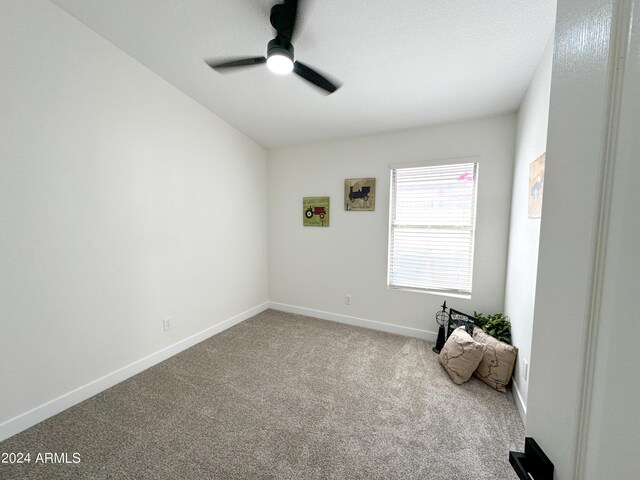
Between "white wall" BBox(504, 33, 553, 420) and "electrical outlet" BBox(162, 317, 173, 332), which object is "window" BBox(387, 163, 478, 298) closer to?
"white wall" BBox(504, 33, 553, 420)

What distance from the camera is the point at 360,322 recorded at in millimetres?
3287

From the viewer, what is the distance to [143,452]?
1.51 metres

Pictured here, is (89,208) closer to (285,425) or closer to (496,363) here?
(285,425)

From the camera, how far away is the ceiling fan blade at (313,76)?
5.71ft

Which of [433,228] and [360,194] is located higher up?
[360,194]

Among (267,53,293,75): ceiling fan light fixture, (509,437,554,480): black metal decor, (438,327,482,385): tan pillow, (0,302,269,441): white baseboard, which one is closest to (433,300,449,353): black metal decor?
(438,327,482,385): tan pillow

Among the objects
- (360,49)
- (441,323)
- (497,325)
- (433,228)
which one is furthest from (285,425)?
(360,49)

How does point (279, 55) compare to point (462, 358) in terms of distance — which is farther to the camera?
point (462, 358)

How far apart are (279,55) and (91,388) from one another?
2.76 metres

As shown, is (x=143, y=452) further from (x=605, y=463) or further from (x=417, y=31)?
(x=417, y=31)

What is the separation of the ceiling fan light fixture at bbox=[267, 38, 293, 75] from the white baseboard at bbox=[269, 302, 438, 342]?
2.78 metres

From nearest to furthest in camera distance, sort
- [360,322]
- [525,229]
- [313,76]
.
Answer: [313,76]
[525,229]
[360,322]

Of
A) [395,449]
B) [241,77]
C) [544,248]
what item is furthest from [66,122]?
[395,449]

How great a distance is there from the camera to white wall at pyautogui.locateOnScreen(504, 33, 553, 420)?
65.3 inches
